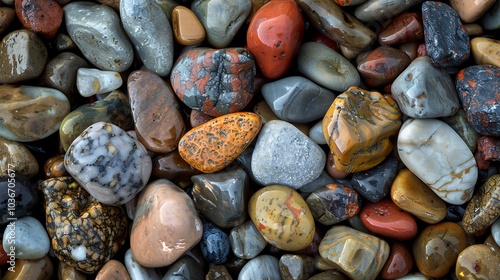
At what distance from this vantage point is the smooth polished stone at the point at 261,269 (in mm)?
2037

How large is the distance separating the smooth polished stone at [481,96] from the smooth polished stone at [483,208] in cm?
20

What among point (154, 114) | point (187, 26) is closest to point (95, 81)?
point (154, 114)

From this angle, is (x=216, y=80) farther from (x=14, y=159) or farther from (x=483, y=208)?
(x=483, y=208)

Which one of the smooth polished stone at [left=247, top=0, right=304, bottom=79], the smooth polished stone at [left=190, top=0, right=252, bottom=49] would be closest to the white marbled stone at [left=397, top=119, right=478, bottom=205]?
the smooth polished stone at [left=247, top=0, right=304, bottom=79]

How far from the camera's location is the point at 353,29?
207 cm

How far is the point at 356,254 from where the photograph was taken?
6.51 ft

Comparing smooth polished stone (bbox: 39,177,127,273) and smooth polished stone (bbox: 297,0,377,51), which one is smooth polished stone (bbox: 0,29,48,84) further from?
smooth polished stone (bbox: 297,0,377,51)

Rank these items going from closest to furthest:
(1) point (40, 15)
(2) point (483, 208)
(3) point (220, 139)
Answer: (2) point (483, 208) → (3) point (220, 139) → (1) point (40, 15)

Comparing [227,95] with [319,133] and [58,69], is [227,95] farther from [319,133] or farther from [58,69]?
[58,69]

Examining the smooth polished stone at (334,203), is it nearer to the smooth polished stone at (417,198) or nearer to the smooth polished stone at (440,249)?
the smooth polished stone at (417,198)

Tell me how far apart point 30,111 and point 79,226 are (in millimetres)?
509

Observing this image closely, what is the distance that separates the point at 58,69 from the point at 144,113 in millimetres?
415

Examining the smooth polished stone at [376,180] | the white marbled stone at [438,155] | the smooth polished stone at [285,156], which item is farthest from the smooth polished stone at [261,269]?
the white marbled stone at [438,155]

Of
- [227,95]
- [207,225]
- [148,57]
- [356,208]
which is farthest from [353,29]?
[207,225]
